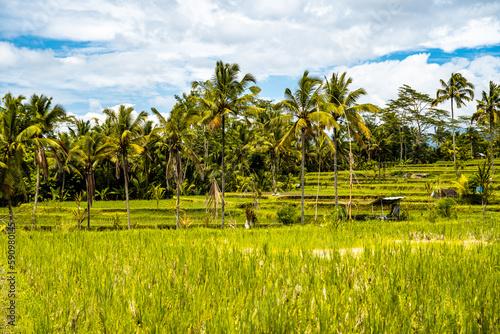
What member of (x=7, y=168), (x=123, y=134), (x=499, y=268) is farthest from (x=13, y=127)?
(x=499, y=268)

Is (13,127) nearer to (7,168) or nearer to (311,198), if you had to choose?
(7,168)

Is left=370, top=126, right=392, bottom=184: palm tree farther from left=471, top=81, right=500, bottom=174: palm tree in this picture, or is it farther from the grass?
the grass

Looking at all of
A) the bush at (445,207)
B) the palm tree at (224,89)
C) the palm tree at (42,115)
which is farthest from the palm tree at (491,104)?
the palm tree at (42,115)

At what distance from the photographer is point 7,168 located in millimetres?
18750

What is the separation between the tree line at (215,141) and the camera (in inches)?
819

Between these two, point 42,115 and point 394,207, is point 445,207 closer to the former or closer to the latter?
point 394,207

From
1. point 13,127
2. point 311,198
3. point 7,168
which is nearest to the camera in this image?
point 7,168

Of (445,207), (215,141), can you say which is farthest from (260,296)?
(215,141)

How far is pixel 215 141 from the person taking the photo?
40594mm

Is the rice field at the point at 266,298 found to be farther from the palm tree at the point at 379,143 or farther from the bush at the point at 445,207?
the palm tree at the point at 379,143

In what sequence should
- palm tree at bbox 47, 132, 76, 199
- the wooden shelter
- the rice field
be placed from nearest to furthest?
the rice field < the wooden shelter < palm tree at bbox 47, 132, 76, 199

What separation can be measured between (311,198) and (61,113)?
2041cm

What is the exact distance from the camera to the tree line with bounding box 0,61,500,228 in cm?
2081

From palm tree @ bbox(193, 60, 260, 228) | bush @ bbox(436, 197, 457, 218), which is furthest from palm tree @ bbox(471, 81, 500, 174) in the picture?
palm tree @ bbox(193, 60, 260, 228)
